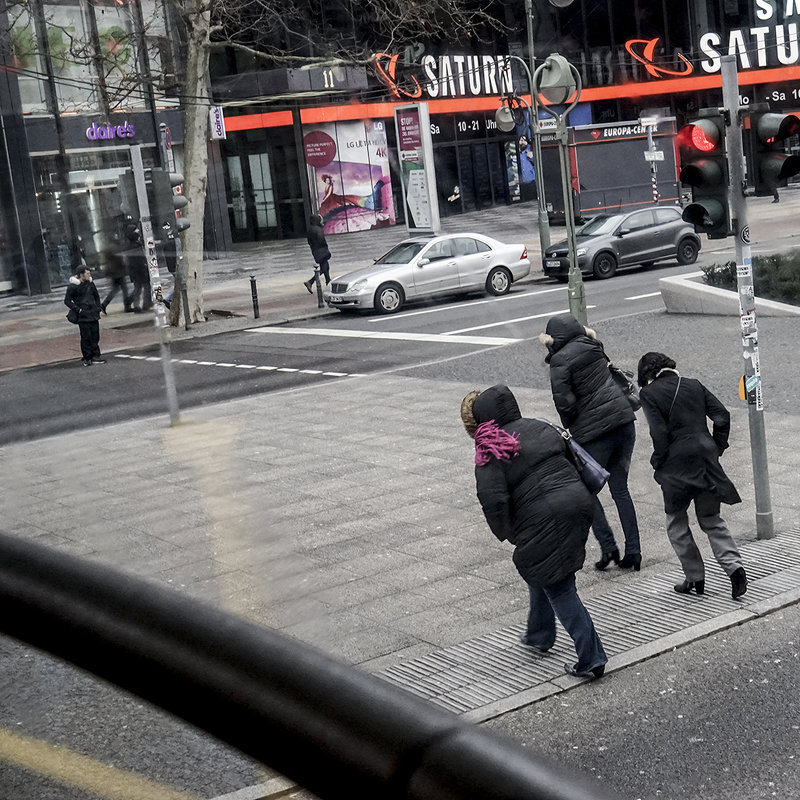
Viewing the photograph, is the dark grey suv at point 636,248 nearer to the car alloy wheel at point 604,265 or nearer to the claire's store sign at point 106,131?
the car alloy wheel at point 604,265

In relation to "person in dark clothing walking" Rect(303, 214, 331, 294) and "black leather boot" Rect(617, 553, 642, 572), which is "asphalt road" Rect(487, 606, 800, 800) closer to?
"black leather boot" Rect(617, 553, 642, 572)

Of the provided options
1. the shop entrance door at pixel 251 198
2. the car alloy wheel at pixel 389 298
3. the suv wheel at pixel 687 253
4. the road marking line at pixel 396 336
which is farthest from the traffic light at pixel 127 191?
the suv wheel at pixel 687 253

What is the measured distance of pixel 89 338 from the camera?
4.12ft

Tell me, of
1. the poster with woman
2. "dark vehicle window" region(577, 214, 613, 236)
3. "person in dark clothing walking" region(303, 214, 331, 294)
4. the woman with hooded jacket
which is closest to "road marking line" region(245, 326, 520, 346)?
"dark vehicle window" region(577, 214, 613, 236)

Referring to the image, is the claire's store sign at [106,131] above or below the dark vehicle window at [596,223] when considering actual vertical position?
above

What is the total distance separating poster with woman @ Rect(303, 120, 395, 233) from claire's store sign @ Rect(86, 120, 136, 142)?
1.33 ft

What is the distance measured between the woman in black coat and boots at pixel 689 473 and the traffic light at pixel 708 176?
0.70m

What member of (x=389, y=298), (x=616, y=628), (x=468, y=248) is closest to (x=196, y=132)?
(x=468, y=248)

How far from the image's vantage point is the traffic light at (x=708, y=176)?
4.08 m

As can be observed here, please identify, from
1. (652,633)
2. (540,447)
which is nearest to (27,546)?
(540,447)

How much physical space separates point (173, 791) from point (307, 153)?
124 centimetres

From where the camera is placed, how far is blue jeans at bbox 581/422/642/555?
161 inches

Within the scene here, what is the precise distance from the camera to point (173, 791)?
567 mm

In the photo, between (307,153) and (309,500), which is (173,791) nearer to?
(309,500)
